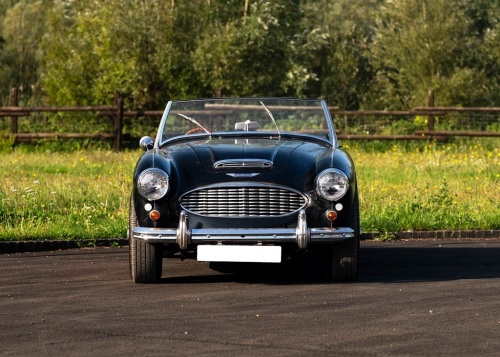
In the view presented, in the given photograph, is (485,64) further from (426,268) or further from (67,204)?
(426,268)

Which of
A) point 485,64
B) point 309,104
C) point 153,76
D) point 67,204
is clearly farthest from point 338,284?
point 485,64

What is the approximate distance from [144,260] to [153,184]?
62cm

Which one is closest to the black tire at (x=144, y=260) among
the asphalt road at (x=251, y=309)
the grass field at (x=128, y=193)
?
the asphalt road at (x=251, y=309)

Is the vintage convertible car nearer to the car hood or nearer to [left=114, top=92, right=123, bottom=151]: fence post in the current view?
the car hood

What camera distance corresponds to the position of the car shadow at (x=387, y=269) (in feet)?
36.3

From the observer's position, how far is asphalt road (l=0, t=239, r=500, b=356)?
7.62 meters

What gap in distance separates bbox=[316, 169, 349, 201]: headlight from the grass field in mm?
4757

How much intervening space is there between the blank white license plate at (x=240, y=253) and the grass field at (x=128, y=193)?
4616 millimetres

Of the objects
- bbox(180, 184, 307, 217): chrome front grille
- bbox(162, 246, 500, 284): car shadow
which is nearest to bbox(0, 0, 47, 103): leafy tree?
bbox(162, 246, 500, 284): car shadow

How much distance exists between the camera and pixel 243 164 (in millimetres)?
10500

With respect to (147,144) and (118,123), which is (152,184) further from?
(118,123)

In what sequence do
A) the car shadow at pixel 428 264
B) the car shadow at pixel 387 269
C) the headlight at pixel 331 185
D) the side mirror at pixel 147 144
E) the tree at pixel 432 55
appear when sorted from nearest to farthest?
the headlight at pixel 331 185, the car shadow at pixel 387 269, the car shadow at pixel 428 264, the side mirror at pixel 147 144, the tree at pixel 432 55

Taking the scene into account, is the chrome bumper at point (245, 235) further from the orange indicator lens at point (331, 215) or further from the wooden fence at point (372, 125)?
the wooden fence at point (372, 125)

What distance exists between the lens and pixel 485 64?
50.9 meters
